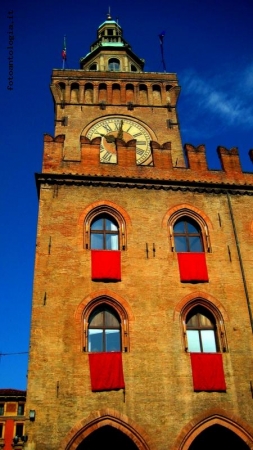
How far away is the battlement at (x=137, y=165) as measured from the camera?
16859 millimetres

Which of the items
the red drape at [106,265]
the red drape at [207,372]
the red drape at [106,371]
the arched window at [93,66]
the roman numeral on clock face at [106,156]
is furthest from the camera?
the arched window at [93,66]

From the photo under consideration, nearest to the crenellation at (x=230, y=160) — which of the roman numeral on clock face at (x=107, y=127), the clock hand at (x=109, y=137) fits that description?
the clock hand at (x=109, y=137)

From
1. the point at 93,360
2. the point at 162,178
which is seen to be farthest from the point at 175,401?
the point at 162,178

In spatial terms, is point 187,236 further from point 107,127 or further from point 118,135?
point 107,127

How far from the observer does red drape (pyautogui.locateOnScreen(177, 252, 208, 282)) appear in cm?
1491

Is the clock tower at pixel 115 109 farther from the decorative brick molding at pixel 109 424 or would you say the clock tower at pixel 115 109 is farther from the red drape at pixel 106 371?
the decorative brick molding at pixel 109 424

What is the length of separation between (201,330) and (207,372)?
1.40 metres

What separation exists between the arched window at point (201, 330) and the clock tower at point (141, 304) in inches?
1.4

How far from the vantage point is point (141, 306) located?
559 inches

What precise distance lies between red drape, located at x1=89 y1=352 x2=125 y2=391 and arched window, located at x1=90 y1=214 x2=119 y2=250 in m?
3.68

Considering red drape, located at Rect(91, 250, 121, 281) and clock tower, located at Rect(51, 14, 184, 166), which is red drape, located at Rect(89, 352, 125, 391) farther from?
clock tower, located at Rect(51, 14, 184, 166)

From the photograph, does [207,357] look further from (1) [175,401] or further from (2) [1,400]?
(2) [1,400]

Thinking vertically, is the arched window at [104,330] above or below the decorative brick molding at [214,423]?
above

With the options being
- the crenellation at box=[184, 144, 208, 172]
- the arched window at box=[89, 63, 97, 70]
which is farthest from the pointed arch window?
the arched window at box=[89, 63, 97, 70]
